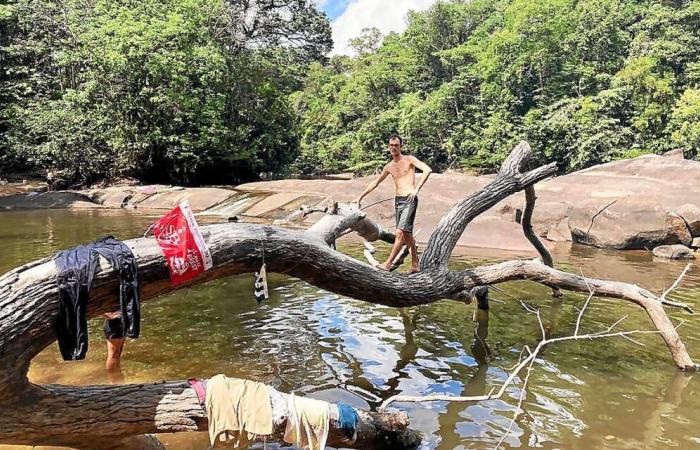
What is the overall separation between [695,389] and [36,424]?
20.5ft

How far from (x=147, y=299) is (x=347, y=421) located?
167 cm

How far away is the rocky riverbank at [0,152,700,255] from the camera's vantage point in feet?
52.1

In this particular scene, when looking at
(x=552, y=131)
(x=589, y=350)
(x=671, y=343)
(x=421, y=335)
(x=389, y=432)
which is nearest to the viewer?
(x=389, y=432)

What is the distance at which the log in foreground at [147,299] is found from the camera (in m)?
3.38

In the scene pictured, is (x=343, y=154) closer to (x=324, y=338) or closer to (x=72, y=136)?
(x=72, y=136)

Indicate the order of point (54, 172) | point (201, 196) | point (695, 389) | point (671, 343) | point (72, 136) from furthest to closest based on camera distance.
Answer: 1. point (54, 172)
2. point (72, 136)
3. point (201, 196)
4. point (671, 343)
5. point (695, 389)

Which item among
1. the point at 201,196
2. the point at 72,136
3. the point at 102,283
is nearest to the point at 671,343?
the point at 102,283

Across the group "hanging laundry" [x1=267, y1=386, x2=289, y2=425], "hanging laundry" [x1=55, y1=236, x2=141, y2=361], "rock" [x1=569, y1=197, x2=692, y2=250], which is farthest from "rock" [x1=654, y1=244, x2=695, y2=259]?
"hanging laundry" [x1=55, y1=236, x2=141, y2=361]

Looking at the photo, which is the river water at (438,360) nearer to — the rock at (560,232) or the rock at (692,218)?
the rock at (692,218)

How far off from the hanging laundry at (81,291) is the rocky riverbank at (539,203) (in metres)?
8.61

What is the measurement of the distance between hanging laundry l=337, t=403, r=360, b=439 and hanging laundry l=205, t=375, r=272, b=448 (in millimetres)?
531

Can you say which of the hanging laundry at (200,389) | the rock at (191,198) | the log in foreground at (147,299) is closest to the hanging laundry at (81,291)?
the log in foreground at (147,299)

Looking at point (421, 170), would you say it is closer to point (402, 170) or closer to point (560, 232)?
point (402, 170)

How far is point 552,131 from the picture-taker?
32.8m
